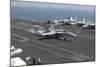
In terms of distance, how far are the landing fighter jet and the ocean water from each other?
0.16 meters

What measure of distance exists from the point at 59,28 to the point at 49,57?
1.38 feet

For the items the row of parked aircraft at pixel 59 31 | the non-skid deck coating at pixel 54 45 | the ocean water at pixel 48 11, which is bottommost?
the non-skid deck coating at pixel 54 45

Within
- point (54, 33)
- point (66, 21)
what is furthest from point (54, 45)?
point (66, 21)

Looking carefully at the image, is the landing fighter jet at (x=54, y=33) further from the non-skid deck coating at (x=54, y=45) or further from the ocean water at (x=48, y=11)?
the ocean water at (x=48, y=11)

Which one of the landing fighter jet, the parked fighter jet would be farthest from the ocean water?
the landing fighter jet

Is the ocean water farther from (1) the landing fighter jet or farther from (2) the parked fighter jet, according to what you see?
(1) the landing fighter jet

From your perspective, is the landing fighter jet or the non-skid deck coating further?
the landing fighter jet

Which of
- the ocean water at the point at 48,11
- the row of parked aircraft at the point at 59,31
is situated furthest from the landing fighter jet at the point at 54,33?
the ocean water at the point at 48,11

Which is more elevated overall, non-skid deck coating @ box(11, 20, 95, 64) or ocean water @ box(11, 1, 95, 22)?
ocean water @ box(11, 1, 95, 22)

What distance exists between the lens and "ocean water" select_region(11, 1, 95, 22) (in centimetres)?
238

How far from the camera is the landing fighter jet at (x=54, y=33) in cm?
253

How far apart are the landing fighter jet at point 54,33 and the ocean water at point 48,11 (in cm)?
16

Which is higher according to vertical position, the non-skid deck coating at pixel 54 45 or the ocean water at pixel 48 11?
the ocean water at pixel 48 11
